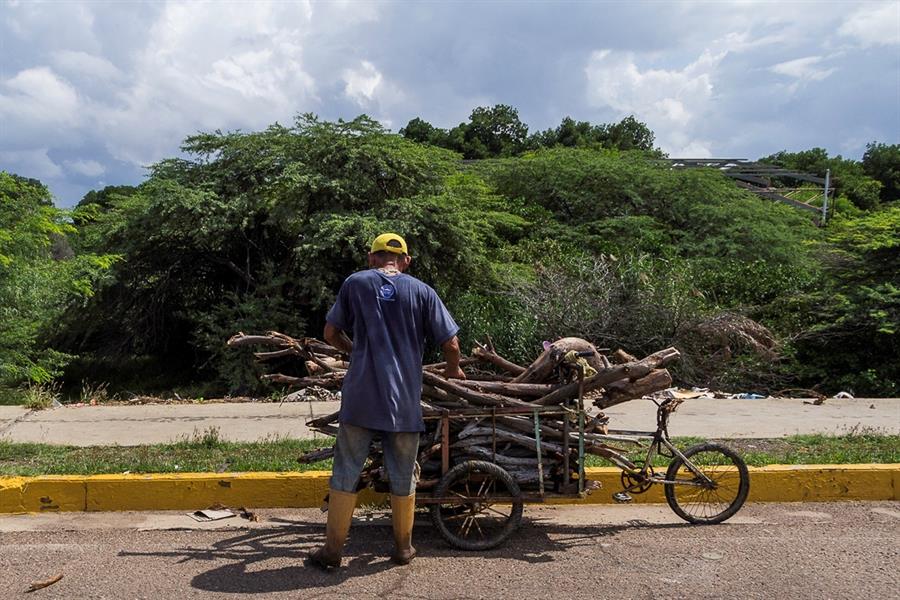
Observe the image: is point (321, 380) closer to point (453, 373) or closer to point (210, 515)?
point (453, 373)

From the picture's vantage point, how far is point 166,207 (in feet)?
41.8

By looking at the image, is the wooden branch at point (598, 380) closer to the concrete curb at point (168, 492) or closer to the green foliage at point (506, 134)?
the concrete curb at point (168, 492)

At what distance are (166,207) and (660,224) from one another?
11.0 meters

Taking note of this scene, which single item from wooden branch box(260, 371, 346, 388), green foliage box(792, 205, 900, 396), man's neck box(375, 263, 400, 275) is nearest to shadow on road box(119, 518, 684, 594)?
wooden branch box(260, 371, 346, 388)

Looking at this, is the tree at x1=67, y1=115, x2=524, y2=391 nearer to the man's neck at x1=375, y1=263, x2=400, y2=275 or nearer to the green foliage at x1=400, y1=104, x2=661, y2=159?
the man's neck at x1=375, y1=263, x2=400, y2=275

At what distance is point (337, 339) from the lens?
4836 mm

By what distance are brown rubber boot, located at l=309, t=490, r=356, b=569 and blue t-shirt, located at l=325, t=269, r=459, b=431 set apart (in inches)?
17.0

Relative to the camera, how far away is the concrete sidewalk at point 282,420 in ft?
26.1

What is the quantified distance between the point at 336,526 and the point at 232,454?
2.59m

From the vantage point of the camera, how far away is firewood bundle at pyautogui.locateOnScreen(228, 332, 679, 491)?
5168 mm

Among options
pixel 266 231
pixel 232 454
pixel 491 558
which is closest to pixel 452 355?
pixel 491 558

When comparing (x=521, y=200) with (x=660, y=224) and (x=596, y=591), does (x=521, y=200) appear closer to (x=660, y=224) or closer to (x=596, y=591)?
(x=660, y=224)

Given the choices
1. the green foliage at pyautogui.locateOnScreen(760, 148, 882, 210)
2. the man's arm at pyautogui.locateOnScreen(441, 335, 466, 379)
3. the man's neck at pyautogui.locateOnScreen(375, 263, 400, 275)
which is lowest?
the man's arm at pyautogui.locateOnScreen(441, 335, 466, 379)

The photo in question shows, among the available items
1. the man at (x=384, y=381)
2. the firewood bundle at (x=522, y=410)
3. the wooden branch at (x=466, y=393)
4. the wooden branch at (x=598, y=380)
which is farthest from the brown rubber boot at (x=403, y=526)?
the wooden branch at (x=598, y=380)
